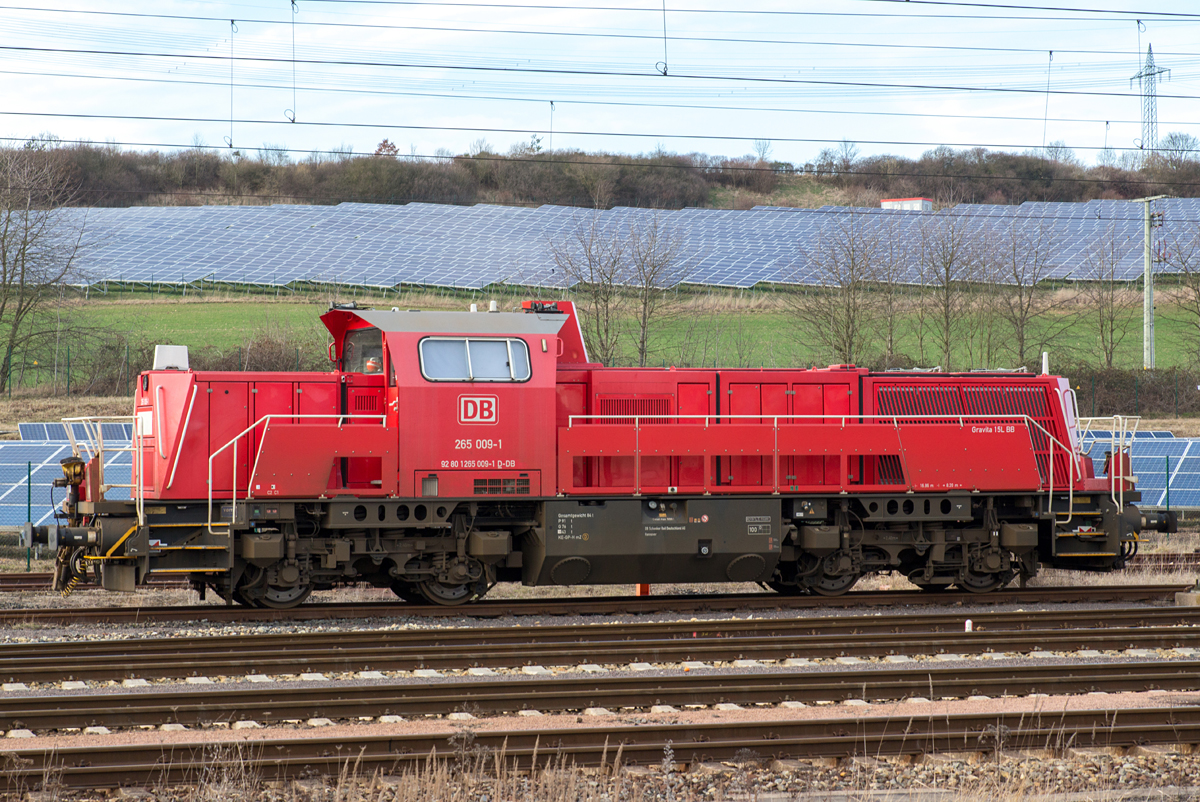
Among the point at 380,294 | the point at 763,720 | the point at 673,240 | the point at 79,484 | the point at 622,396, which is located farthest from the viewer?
the point at 673,240

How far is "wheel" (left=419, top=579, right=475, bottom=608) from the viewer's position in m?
12.2

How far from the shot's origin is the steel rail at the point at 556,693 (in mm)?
7273

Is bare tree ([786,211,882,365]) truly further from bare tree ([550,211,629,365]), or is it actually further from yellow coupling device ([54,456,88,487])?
yellow coupling device ([54,456,88,487])

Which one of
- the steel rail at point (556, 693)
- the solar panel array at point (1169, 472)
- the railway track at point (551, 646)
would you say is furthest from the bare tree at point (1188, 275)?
the steel rail at point (556, 693)

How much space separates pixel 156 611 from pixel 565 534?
198 inches

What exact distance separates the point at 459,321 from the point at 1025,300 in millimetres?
39131

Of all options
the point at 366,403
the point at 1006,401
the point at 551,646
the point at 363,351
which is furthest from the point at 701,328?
the point at 551,646

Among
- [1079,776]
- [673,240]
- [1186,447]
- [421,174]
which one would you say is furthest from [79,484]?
[421,174]

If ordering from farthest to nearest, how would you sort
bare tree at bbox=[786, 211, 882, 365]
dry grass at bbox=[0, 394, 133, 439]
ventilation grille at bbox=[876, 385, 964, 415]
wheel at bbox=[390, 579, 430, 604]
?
bare tree at bbox=[786, 211, 882, 365], dry grass at bbox=[0, 394, 133, 439], ventilation grille at bbox=[876, 385, 964, 415], wheel at bbox=[390, 579, 430, 604]

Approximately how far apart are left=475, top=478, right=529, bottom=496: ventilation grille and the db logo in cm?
72

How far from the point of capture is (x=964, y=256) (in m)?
39.5

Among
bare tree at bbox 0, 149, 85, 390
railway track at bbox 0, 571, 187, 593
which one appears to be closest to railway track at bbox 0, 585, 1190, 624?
railway track at bbox 0, 571, 187, 593

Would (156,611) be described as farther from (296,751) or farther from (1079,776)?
(1079,776)

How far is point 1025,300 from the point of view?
147 ft
